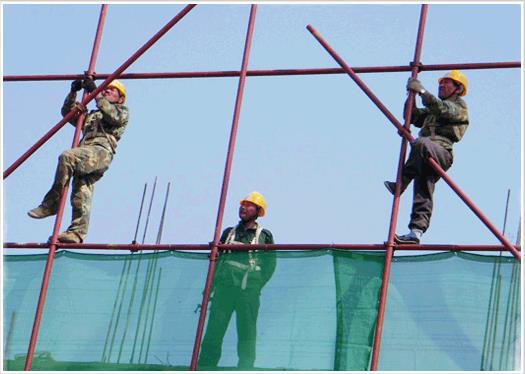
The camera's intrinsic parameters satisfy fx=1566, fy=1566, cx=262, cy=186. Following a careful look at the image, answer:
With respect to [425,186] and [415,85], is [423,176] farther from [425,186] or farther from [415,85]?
[415,85]

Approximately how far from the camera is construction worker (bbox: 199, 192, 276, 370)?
13.6 meters

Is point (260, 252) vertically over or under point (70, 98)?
under

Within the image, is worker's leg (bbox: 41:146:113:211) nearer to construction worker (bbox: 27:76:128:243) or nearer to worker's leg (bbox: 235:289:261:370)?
construction worker (bbox: 27:76:128:243)

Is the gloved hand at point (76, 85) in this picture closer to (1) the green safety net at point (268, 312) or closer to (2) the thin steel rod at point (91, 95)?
(2) the thin steel rod at point (91, 95)

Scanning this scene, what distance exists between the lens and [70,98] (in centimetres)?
1591

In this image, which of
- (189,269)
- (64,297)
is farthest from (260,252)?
(64,297)

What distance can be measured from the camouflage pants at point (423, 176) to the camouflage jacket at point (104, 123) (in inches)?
125

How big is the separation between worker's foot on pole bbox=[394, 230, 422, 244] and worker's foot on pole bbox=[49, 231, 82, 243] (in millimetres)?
3250

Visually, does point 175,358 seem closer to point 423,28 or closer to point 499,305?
point 499,305

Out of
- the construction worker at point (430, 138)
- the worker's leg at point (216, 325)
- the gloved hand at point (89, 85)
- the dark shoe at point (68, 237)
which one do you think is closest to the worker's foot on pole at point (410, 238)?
the construction worker at point (430, 138)

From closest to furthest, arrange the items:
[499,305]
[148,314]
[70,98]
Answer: [499,305], [148,314], [70,98]

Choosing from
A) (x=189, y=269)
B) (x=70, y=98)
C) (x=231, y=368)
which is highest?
(x=70, y=98)

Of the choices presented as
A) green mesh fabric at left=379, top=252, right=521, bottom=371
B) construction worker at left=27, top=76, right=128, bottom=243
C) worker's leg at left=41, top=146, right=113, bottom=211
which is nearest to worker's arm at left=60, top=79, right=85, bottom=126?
construction worker at left=27, top=76, right=128, bottom=243

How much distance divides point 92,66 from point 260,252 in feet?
10.6
